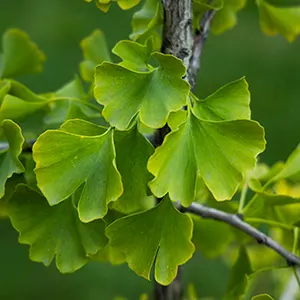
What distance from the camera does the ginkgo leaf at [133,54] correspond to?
0.49 meters

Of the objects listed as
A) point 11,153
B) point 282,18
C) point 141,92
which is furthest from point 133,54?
point 282,18

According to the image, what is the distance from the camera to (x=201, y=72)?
197cm

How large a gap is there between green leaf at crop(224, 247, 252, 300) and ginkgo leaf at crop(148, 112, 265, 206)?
6.6 inches

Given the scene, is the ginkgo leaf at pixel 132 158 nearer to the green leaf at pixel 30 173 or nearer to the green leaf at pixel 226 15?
the green leaf at pixel 30 173

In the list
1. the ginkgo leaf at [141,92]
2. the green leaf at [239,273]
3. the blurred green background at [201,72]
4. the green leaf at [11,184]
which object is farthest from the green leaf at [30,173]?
the blurred green background at [201,72]

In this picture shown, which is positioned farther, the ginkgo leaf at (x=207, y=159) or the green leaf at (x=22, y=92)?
the green leaf at (x=22, y=92)

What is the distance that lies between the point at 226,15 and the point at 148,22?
0.32 ft

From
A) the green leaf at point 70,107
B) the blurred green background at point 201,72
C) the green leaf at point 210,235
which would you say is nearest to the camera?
the green leaf at point 70,107

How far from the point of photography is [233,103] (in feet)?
1.63

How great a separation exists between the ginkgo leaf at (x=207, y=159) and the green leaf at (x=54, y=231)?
3.6 inches

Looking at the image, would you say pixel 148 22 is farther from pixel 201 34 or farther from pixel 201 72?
pixel 201 72

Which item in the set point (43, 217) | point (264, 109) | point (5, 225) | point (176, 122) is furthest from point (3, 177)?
point (264, 109)

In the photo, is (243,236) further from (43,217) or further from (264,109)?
(264,109)

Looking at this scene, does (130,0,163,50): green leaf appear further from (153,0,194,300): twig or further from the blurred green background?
the blurred green background
